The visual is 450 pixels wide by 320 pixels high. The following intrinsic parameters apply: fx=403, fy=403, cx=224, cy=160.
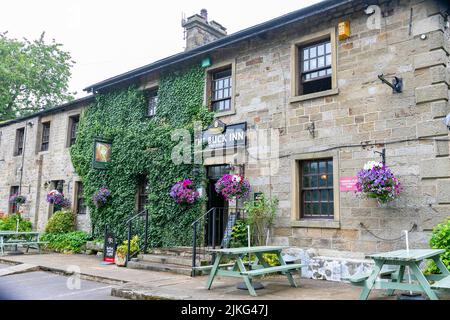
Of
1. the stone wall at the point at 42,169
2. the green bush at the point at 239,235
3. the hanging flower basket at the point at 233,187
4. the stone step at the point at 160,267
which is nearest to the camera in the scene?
the stone step at the point at 160,267

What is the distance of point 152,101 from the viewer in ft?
44.9

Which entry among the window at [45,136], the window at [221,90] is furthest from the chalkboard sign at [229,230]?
the window at [45,136]

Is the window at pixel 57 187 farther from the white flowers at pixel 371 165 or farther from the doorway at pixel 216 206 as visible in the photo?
the white flowers at pixel 371 165

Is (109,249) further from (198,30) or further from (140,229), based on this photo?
(198,30)

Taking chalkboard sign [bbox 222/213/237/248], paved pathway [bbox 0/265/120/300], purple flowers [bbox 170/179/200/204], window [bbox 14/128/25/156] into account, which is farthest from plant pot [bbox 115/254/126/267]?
window [bbox 14/128/25/156]

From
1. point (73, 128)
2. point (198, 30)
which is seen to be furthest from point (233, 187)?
point (73, 128)

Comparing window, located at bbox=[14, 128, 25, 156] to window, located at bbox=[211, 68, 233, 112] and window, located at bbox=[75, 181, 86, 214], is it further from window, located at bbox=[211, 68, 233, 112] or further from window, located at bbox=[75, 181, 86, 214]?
window, located at bbox=[211, 68, 233, 112]

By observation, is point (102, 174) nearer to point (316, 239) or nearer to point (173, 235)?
point (173, 235)

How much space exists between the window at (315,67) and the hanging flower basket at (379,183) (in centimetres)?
259

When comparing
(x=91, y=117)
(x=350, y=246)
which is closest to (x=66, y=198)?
(x=91, y=117)

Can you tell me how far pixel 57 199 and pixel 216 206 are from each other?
728 centimetres

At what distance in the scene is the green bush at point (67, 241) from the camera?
543 inches

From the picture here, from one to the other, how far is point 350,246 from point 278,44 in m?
5.29
